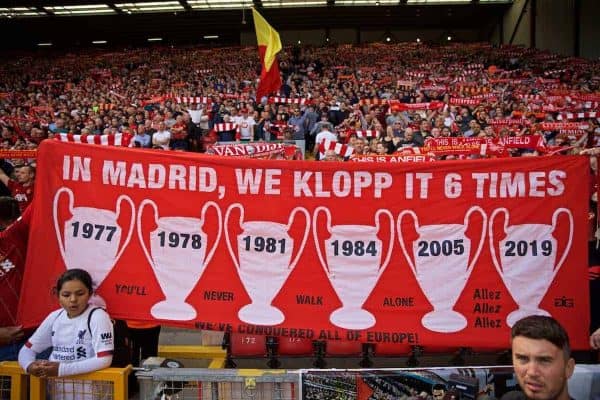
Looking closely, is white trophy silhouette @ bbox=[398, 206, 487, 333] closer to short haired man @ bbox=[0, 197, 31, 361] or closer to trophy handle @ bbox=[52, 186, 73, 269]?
trophy handle @ bbox=[52, 186, 73, 269]

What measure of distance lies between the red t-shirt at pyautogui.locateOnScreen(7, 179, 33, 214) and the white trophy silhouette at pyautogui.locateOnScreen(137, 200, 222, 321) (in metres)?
3.14

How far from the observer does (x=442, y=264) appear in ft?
12.3

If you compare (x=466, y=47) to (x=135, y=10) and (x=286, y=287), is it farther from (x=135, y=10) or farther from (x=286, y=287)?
(x=286, y=287)

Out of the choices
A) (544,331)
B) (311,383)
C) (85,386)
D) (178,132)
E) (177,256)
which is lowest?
(85,386)

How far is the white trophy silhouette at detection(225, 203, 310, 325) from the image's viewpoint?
→ 12.3 feet

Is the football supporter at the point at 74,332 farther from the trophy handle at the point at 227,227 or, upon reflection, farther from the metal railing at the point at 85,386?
the trophy handle at the point at 227,227

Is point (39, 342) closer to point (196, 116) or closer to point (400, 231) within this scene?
point (400, 231)

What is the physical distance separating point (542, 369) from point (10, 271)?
133 inches

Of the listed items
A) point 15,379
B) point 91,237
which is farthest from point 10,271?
point 15,379

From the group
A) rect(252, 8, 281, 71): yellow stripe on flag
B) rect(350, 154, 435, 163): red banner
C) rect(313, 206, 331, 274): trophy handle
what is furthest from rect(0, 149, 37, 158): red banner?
rect(313, 206, 331, 274): trophy handle

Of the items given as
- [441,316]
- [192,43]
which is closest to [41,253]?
[441,316]

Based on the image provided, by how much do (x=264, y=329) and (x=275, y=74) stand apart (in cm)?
943

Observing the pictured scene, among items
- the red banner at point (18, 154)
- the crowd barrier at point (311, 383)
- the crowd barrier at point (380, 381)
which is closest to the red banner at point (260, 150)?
the red banner at point (18, 154)

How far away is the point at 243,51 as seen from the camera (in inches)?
1394
